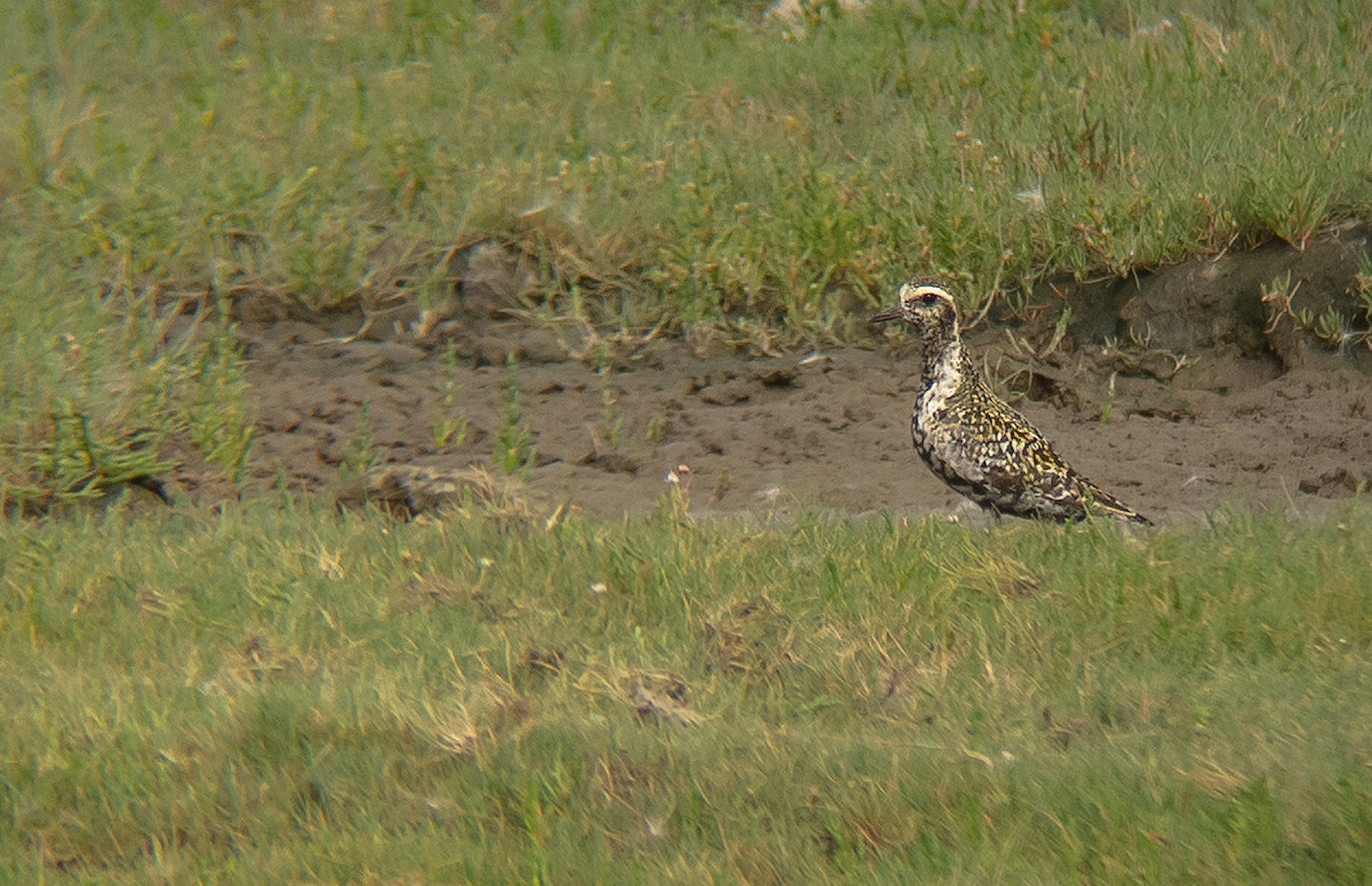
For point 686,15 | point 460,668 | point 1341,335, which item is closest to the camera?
point 460,668

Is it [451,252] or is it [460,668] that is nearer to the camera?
[460,668]

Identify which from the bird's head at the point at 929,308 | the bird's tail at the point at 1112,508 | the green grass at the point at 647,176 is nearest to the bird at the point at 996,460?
the bird's tail at the point at 1112,508

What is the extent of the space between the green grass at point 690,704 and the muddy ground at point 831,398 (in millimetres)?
1485

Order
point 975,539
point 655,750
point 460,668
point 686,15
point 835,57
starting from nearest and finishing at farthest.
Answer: point 655,750 → point 460,668 → point 975,539 → point 835,57 → point 686,15

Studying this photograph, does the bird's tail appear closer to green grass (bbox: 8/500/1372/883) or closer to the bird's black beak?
green grass (bbox: 8/500/1372/883)

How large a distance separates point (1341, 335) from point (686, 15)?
5907 mm

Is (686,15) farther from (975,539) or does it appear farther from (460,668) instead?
(460,668)

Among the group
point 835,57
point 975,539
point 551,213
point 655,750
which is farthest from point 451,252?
point 655,750

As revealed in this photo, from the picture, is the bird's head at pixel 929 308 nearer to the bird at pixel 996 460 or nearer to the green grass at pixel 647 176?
the bird at pixel 996 460

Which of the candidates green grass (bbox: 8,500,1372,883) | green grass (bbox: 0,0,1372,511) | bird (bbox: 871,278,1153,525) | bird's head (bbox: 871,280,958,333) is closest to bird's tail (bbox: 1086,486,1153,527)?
bird (bbox: 871,278,1153,525)

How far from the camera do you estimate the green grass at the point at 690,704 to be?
4.11 meters

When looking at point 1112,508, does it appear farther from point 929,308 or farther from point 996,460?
point 929,308

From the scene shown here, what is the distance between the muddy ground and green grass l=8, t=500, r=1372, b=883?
1485 mm

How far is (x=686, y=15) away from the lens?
12562 mm
